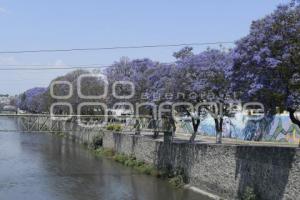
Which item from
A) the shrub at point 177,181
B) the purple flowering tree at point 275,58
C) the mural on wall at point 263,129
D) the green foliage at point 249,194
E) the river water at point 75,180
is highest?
the purple flowering tree at point 275,58

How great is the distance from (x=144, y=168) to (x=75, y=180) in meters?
5.97

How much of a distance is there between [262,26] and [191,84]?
13.7m

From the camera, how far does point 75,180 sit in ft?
139

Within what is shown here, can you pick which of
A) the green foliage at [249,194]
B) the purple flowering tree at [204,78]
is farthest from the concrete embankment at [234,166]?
the purple flowering tree at [204,78]

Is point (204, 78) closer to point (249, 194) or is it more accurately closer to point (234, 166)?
point (234, 166)

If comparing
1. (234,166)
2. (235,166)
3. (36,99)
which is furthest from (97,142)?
(36,99)

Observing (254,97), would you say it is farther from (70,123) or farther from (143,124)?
(70,123)

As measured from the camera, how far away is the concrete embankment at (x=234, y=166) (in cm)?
2539

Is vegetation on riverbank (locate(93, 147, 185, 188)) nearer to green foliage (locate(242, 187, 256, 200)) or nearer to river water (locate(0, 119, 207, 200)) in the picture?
river water (locate(0, 119, 207, 200))

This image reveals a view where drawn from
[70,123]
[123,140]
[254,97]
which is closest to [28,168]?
[123,140]

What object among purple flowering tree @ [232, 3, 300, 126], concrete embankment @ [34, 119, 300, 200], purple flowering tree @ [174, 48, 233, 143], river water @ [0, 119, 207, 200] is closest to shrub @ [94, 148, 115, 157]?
river water @ [0, 119, 207, 200]

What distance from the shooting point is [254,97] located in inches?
1003

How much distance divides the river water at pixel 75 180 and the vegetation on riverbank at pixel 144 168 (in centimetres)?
55

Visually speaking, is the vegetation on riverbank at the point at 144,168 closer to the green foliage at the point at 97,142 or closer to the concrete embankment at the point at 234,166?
the concrete embankment at the point at 234,166
